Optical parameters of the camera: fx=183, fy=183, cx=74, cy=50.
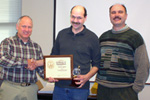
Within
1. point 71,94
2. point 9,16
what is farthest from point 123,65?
point 9,16

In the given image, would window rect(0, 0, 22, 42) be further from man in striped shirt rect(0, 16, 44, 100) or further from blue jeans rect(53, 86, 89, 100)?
blue jeans rect(53, 86, 89, 100)

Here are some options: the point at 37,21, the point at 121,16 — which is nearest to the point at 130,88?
the point at 121,16

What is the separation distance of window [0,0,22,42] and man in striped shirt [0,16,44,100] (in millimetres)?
1849

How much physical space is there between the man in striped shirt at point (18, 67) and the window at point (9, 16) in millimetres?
1849

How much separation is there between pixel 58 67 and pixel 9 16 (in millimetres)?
2653

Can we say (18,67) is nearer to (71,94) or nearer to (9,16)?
(71,94)

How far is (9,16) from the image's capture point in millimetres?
4426

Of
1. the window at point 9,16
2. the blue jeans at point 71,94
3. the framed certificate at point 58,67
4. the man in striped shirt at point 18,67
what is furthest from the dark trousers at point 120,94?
the window at point 9,16

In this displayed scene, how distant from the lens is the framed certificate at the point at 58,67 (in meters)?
2.32

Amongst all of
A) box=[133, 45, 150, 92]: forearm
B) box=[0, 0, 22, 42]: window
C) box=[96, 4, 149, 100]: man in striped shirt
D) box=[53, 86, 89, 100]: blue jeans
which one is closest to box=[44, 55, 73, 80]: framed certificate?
box=[53, 86, 89, 100]: blue jeans

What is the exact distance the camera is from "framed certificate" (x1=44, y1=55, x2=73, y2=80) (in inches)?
91.2

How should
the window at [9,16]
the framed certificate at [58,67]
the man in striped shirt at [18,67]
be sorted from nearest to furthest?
the framed certificate at [58,67]
the man in striped shirt at [18,67]
the window at [9,16]

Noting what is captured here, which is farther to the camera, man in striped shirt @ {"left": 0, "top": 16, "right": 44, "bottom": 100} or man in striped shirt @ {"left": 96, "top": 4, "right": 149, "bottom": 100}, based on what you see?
man in striped shirt @ {"left": 0, "top": 16, "right": 44, "bottom": 100}

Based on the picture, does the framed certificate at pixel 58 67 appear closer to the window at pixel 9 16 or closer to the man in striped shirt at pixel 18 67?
the man in striped shirt at pixel 18 67
